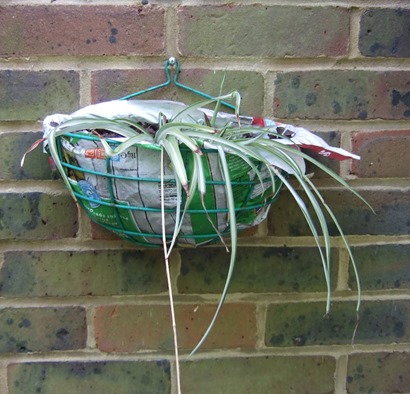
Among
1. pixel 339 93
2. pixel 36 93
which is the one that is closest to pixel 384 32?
pixel 339 93

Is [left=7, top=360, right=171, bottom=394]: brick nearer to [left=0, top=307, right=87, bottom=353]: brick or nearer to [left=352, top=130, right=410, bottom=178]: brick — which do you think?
[left=0, top=307, right=87, bottom=353]: brick

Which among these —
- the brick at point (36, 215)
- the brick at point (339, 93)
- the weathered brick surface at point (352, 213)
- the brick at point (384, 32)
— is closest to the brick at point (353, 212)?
the weathered brick surface at point (352, 213)

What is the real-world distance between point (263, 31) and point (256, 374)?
58 cm

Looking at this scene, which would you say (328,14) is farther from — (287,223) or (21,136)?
(21,136)

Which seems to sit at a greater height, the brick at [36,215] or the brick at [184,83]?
the brick at [184,83]

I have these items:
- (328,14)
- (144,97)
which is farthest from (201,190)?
(328,14)

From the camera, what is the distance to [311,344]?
1.05m

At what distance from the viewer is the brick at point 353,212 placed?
1.01 m

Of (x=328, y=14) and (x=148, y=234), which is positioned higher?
(x=328, y=14)

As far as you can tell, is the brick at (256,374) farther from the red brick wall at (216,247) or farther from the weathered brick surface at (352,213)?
the weathered brick surface at (352,213)

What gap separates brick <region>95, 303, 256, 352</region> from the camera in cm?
102

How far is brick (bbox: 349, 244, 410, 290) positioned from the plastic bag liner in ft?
0.85

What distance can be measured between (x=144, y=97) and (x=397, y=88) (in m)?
0.41

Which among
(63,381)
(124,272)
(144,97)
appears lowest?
(63,381)
